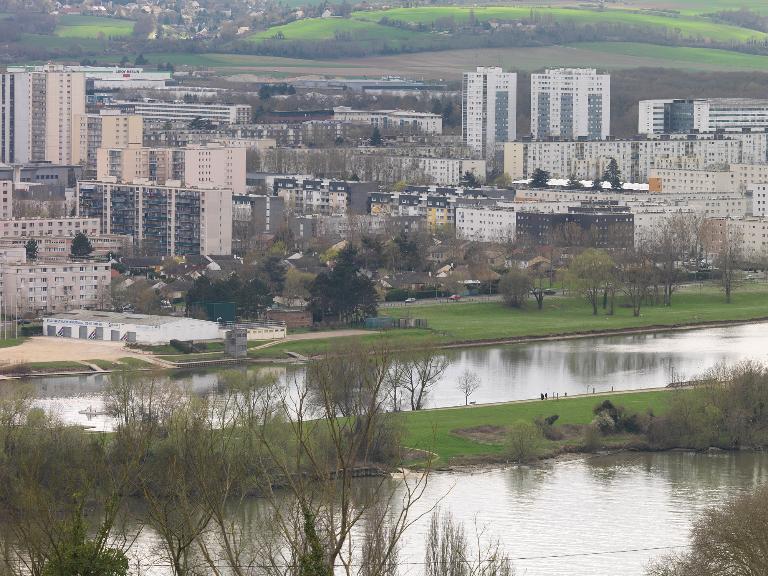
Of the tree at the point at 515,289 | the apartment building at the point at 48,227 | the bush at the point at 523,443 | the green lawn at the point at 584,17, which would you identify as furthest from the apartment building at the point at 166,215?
the green lawn at the point at 584,17

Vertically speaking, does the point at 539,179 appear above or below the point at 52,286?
above

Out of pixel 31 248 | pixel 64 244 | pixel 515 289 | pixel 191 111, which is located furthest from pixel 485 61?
pixel 515 289

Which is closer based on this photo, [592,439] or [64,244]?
[592,439]

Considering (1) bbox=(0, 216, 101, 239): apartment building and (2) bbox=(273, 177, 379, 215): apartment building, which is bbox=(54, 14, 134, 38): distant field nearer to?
(2) bbox=(273, 177, 379, 215): apartment building

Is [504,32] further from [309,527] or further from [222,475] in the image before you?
[309,527]

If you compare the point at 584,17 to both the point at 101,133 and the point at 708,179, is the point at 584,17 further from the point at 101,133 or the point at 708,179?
the point at 708,179

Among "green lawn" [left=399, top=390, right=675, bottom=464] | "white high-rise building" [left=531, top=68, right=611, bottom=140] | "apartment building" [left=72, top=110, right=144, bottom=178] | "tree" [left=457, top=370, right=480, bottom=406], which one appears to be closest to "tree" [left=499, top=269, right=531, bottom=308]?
"tree" [left=457, top=370, right=480, bottom=406]

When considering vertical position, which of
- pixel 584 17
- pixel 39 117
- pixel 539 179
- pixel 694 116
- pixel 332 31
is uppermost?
pixel 584 17
